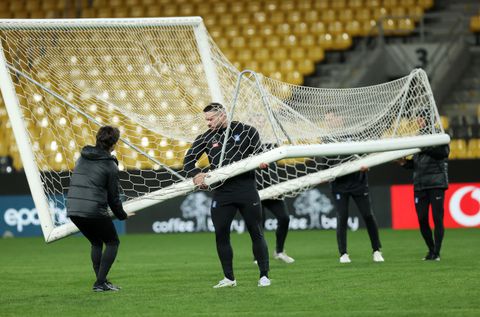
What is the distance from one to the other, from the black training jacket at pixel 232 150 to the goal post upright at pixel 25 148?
162cm

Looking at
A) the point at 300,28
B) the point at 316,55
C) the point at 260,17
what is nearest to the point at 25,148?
the point at 316,55

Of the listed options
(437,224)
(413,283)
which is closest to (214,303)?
(413,283)

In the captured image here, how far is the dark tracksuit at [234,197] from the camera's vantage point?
10.1m

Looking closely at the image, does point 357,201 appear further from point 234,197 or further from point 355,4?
point 355,4

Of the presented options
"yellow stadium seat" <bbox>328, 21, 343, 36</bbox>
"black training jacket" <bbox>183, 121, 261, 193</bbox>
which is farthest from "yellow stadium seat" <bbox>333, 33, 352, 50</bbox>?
"black training jacket" <bbox>183, 121, 261, 193</bbox>

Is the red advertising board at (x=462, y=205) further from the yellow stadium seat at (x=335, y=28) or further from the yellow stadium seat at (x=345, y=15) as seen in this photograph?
the yellow stadium seat at (x=345, y=15)

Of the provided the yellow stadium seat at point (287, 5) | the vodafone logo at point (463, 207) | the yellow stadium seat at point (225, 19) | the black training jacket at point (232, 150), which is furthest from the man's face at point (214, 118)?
the yellow stadium seat at point (287, 5)

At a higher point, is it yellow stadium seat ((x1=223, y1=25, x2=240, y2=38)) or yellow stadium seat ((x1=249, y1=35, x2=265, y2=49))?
yellow stadium seat ((x1=223, y1=25, x2=240, y2=38))

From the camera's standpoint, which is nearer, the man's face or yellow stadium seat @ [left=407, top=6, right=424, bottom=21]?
the man's face

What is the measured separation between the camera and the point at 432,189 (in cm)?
1270

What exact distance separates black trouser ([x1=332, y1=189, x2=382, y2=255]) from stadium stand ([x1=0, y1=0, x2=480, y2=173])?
33.9 feet

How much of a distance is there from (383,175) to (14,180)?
7.70 meters

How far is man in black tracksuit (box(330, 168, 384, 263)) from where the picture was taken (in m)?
12.9

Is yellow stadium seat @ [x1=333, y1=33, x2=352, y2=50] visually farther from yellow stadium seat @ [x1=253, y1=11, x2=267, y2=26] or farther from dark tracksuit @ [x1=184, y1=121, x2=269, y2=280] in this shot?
dark tracksuit @ [x1=184, y1=121, x2=269, y2=280]
